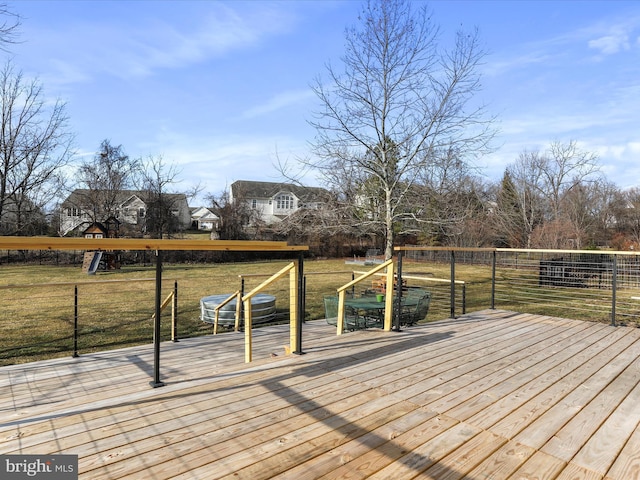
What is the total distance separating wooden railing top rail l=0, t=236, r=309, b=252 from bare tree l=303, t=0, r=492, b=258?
705 centimetres

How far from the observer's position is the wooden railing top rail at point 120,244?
6.48 ft

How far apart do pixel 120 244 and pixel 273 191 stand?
41944 millimetres

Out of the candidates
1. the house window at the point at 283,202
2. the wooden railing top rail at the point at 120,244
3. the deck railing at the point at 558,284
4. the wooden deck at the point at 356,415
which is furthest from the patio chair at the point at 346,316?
the house window at the point at 283,202

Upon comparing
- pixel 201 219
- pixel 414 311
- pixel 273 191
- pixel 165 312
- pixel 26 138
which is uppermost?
pixel 273 191

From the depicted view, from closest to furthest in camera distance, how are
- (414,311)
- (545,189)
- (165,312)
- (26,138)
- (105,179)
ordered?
(414,311) < (165,312) < (26,138) < (105,179) < (545,189)

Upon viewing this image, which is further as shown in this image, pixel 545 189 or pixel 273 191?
pixel 273 191

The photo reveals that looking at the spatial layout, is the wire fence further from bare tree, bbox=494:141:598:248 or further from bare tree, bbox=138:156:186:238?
bare tree, bbox=494:141:598:248

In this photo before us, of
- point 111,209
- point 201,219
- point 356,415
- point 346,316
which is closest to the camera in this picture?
point 356,415

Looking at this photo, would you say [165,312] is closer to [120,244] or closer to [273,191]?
[120,244]

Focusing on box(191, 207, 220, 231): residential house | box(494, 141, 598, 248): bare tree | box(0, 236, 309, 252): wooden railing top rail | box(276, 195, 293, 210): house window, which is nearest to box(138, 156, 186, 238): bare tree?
box(191, 207, 220, 231): residential house

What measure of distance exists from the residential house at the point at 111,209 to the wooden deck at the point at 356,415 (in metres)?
23.3

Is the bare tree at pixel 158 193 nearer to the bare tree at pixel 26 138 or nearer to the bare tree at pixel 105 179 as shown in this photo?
the bare tree at pixel 105 179

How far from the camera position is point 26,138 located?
1408cm

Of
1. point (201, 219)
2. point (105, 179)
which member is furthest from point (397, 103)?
point (201, 219)
